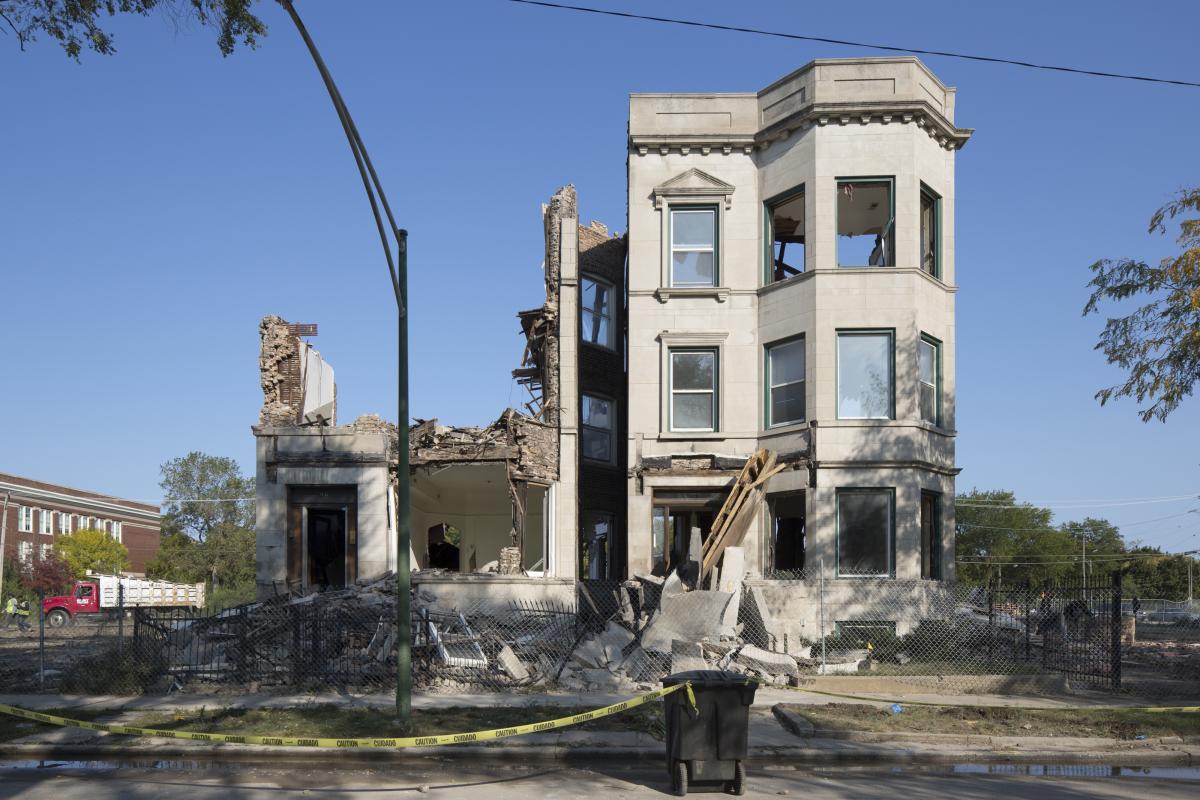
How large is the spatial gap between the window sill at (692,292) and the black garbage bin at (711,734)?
13.8 m

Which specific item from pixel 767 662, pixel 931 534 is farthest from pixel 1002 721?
pixel 931 534

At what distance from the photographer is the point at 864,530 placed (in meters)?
21.2

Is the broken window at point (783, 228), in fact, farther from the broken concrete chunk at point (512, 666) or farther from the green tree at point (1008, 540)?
the green tree at point (1008, 540)

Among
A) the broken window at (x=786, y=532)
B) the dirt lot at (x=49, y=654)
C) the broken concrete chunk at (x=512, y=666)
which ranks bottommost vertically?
the dirt lot at (x=49, y=654)

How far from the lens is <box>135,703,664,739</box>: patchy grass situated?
41.4 feet

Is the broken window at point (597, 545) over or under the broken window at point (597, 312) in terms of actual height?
under

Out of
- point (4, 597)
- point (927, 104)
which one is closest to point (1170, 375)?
point (927, 104)

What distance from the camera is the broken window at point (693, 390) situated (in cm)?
2308

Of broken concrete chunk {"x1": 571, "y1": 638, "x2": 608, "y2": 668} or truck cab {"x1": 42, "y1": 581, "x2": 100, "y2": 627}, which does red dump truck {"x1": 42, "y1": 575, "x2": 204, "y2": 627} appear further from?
broken concrete chunk {"x1": 571, "y1": 638, "x2": 608, "y2": 668}

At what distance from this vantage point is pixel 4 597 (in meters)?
55.7

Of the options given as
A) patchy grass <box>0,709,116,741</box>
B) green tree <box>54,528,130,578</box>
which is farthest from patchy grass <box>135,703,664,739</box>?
green tree <box>54,528,130,578</box>

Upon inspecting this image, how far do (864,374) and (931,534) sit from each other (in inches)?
151

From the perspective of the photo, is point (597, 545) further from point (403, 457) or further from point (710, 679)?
point (710, 679)

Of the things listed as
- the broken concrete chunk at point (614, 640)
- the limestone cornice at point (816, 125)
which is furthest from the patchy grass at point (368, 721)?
the limestone cornice at point (816, 125)
